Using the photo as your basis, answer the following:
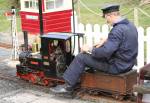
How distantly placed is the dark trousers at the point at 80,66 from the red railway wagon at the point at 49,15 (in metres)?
2.96

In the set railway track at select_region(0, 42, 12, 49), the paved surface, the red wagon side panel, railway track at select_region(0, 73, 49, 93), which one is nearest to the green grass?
railway track at select_region(0, 42, 12, 49)

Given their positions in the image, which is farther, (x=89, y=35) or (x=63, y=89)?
(x=89, y=35)

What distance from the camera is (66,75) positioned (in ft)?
26.3

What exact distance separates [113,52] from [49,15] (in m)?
3.61

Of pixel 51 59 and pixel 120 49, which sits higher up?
pixel 120 49

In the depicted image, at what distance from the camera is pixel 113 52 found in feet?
24.9

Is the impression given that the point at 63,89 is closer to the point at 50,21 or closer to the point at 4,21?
the point at 50,21

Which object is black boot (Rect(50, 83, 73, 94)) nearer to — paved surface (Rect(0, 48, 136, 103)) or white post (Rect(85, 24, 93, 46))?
paved surface (Rect(0, 48, 136, 103))

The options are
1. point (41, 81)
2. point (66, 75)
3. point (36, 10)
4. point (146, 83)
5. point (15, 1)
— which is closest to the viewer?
point (146, 83)

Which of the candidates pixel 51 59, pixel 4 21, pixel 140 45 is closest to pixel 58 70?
pixel 51 59

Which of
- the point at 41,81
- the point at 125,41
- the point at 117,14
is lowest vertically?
the point at 41,81

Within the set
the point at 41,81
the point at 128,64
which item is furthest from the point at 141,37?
the point at 41,81

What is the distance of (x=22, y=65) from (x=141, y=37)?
2.60m

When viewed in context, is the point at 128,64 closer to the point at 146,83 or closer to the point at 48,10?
the point at 146,83
